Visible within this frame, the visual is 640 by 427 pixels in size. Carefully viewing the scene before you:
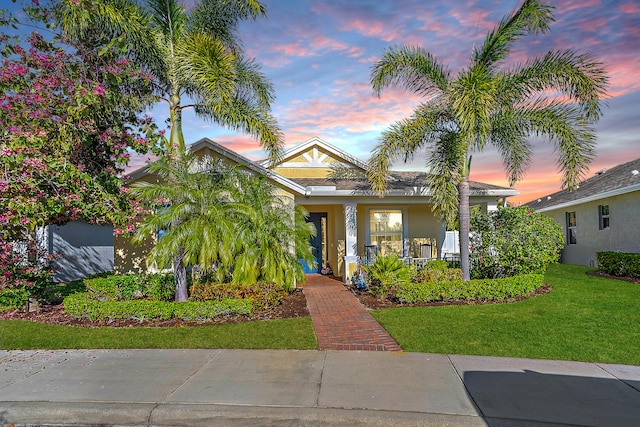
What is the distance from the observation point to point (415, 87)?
11469mm

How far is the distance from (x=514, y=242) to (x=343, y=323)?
573 cm

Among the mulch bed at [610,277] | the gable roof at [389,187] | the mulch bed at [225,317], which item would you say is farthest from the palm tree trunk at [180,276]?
the mulch bed at [610,277]

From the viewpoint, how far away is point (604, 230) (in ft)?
55.9

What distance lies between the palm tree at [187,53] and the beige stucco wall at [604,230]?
43.7ft

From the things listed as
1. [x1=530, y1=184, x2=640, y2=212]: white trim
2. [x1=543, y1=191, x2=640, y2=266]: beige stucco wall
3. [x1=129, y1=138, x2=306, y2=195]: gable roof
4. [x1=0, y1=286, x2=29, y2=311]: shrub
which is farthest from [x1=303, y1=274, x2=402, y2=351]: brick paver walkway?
[x1=543, y1=191, x2=640, y2=266]: beige stucco wall

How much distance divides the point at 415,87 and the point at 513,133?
124 inches

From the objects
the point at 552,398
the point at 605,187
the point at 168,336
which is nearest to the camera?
the point at 552,398

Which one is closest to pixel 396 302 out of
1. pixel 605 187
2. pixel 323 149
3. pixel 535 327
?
pixel 535 327

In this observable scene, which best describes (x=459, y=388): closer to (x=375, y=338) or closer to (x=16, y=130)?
(x=375, y=338)

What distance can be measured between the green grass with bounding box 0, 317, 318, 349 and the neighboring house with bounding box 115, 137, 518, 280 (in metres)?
5.49

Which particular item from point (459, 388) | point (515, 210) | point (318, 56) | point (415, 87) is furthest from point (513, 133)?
point (459, 388)

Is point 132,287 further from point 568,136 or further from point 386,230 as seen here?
point 568,136

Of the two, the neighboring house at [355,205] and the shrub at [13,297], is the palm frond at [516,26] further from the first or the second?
the shrub at [13,297]

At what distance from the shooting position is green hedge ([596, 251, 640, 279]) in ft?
42.2
